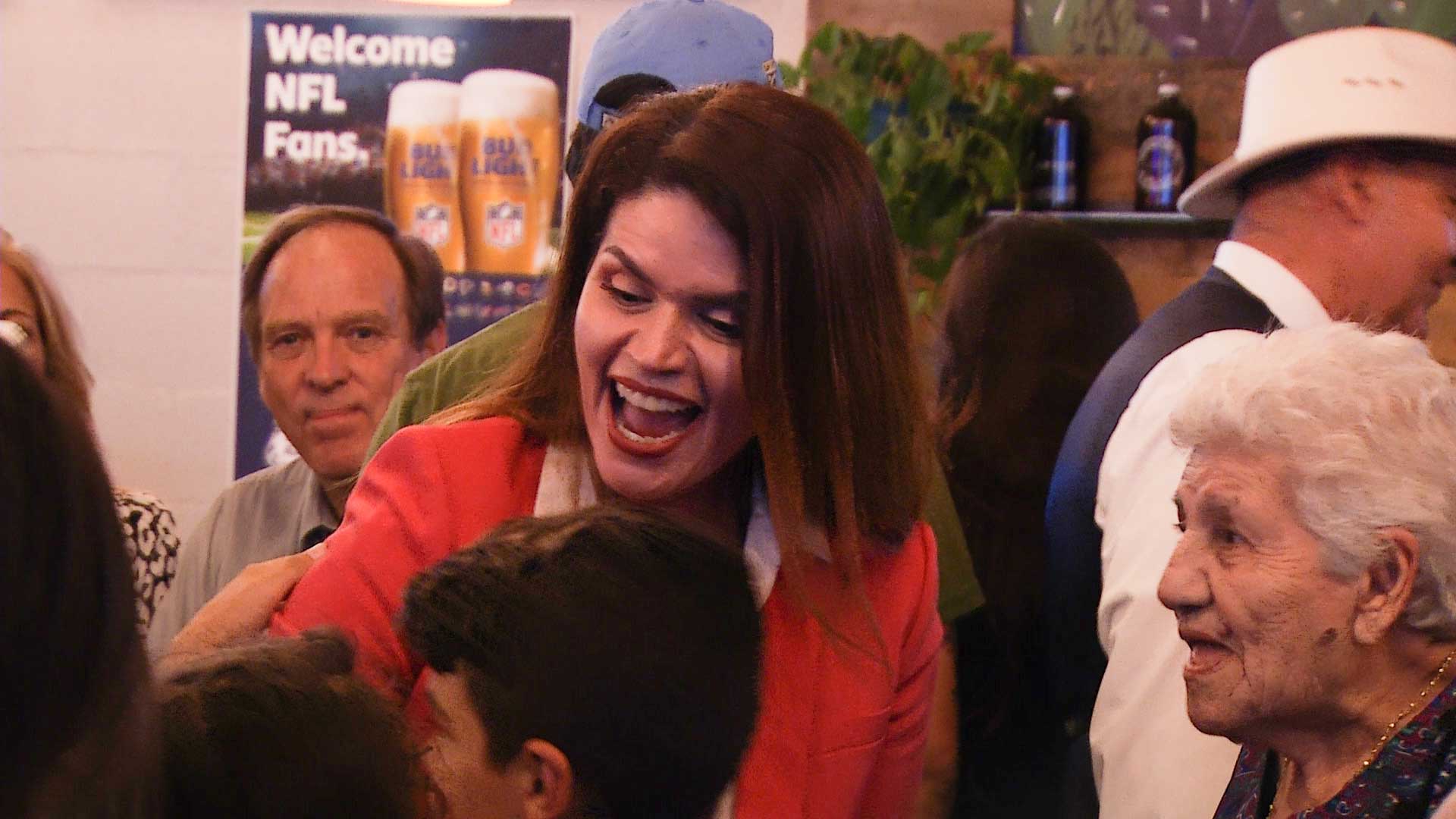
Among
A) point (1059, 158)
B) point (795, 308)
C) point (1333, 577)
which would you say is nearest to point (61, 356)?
point (795, 308)

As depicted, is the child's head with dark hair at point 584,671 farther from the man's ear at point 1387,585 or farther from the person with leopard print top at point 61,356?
the person with leopard print top at point 61,356

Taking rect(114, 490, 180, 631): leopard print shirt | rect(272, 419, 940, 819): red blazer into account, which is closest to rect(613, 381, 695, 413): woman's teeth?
rect(272, 419, 940, 819): red blazer

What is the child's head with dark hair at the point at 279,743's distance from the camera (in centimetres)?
87

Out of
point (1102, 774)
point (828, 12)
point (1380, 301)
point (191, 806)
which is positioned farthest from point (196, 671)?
point (828, 12)

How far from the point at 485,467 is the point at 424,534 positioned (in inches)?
3.8

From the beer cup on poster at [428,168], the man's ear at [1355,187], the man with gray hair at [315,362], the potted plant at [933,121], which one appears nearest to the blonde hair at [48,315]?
the man with gray hair at [315,362]

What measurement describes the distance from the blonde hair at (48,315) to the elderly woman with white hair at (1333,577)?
6.27ft

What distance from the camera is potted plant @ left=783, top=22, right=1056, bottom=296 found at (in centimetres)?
384

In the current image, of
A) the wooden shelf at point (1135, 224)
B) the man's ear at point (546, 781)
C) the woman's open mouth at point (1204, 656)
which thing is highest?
the wooden shelf at point (1135, 224)

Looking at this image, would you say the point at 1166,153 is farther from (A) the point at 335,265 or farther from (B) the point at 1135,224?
(A) the point at 335,265

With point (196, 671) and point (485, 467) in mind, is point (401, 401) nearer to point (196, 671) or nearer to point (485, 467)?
point (485, 467)

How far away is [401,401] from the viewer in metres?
1.88

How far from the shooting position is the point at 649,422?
1373 mm

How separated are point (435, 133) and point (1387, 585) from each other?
119 inches
